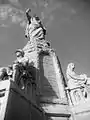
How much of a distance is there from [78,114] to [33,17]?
1084 centimetres

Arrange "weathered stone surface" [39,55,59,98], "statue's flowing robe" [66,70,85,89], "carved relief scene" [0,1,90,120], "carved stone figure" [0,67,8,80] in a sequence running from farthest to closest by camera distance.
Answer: "weathered stone surface" [39,55,59,98] → "statue's flowing robe" [66,70,85,89] → "carved stone figure" [0,67,8,80] → "carved relief scene" [0,1,90,120]

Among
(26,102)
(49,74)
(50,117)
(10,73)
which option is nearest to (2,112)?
(26,102)

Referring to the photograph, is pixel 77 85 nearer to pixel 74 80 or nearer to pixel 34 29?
pixel 74 80

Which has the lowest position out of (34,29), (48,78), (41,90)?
(41,90)

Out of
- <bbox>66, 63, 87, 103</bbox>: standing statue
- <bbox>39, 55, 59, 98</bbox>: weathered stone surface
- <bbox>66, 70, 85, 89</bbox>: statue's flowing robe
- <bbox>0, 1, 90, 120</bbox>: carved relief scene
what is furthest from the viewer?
<bbox>39, 55, 59, 98</bbox>: weathered stone surface

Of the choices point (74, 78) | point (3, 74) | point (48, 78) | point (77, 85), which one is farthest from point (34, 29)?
point (3, 74)

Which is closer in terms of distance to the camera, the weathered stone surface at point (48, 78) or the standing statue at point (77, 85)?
the standing statue at point (77, 85)

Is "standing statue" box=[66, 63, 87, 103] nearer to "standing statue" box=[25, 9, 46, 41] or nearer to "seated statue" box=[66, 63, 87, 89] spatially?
"seated statue" box=[66, 63, 87, 89]

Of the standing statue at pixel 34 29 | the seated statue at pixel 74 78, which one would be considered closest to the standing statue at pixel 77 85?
the seated statue at pixel 74 78

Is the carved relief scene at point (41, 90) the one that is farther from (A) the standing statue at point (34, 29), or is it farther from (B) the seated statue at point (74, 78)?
(A) the standing statue at point (34, 29)

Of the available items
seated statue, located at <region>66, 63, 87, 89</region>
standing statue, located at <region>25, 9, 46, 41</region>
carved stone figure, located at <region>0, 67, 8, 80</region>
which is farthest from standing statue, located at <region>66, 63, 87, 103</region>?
standing statue, located at <region>25, 9, 46, 41</region>

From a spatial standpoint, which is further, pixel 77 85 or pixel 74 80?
pixel 74 80

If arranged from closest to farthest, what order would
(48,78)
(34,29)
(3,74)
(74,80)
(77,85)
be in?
(3,74) < (77,85) < (74,80) < (48,78) < (34,29)

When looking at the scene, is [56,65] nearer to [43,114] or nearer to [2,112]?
[43,114]
